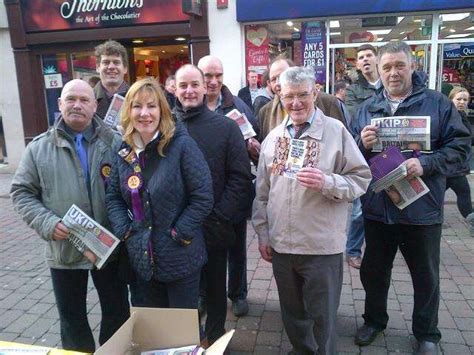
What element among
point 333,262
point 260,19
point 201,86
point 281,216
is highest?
point 260,19

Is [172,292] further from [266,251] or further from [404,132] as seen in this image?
[404,132]

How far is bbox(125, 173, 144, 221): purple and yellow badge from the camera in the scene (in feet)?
7.67

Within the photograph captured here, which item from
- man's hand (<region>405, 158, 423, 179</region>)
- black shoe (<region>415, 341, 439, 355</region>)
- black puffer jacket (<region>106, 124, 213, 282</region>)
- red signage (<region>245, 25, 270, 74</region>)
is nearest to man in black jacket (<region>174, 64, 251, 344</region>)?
black puffer jacket (<region>106, 124, 213, 282</region>)

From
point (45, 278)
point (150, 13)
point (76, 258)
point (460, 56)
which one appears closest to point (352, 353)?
point (76, 258)

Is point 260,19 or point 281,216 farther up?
point 260,19

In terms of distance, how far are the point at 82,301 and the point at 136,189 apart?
2.98ft

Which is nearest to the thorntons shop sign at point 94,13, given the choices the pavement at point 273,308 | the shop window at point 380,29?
the shop window at point 380,29

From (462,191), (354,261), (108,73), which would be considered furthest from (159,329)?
(462,191)

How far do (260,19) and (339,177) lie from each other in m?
6.08

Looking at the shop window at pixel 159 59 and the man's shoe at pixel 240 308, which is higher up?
the shop window at pixel 159 59

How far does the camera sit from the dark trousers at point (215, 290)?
115 inches

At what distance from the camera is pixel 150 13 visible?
8289mm

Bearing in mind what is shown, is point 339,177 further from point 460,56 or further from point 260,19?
point 460,56

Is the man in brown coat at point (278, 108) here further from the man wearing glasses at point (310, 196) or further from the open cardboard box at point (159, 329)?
the open cardboard box at point (159, 329)
